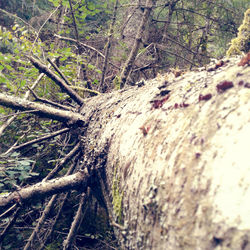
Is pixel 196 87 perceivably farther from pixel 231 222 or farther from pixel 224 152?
pixel 231 222

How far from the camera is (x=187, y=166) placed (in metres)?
0.75

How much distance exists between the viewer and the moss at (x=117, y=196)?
117 cm

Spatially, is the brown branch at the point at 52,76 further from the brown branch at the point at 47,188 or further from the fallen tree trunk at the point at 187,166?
the fallen tree trunk at the point at 187,166

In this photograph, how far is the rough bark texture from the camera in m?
0.59

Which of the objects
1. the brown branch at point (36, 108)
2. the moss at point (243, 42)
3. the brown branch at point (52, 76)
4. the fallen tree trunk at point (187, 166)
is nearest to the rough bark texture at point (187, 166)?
the fallen tree trunk at point (187, 166)

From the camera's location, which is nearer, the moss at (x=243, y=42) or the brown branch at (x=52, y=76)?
the moss at (x=243, y=42)

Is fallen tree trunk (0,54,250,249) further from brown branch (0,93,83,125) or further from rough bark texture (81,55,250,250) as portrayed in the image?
brown branch (0,93,83,125)

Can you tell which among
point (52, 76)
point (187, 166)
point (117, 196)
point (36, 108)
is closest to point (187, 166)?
point (187, 166)

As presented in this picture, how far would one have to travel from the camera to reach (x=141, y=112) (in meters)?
1.26


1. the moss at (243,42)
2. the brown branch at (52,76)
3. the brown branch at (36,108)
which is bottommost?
the brown branch at (36,108)

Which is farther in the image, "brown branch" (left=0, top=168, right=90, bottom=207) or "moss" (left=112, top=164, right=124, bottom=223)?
"brown branch" (left=0, top=168, right=90, bottom=207)

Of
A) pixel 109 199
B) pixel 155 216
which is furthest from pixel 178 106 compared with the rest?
pixel 109 199

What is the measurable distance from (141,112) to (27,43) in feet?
8.60

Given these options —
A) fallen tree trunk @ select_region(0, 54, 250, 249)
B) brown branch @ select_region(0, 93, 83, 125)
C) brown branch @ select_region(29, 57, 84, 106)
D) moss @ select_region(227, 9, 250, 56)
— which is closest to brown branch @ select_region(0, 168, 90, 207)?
fallen tree trunk @ select_region(0, 54, 250, 249)
